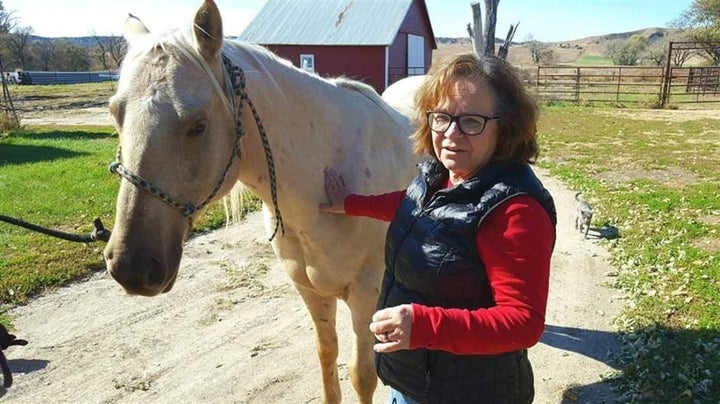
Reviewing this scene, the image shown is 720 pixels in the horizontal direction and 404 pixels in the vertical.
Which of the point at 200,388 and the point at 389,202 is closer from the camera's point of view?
the point at 389,202

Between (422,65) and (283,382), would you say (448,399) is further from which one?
(422,65)

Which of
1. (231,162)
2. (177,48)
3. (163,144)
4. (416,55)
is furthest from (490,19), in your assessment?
(416,55)

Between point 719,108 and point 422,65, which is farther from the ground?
point 422,65

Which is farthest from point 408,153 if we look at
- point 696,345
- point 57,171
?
point 57,171

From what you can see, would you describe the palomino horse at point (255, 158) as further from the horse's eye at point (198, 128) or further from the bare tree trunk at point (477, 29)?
the bare tree trunk at point (477, 29)

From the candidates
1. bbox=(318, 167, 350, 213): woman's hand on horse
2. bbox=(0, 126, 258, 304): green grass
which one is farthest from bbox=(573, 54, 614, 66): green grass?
bbox=(318, 167, 350, 213): woman's hand on horse

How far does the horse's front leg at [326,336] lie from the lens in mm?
2980

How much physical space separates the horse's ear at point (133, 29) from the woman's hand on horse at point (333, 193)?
94cm

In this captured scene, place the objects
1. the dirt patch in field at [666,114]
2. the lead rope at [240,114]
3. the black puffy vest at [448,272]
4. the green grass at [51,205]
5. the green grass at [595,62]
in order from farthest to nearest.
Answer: the green grass at [595,62] → the dirt patch in field at [666,114] → the green grass at [51,205] → the lead rope at [240,114] → the black puffy vest at [448,272]

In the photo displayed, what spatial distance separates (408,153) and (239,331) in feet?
7.23

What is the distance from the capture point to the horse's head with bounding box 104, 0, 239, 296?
1564mm

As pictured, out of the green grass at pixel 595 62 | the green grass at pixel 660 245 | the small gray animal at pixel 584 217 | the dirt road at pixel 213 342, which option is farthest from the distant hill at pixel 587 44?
the dirt road at pixel 213 342

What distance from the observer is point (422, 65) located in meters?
27.1

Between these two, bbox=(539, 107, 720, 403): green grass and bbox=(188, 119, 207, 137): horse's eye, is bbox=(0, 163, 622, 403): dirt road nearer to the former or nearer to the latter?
bbox=(539, 107, 720, 403): green grass
